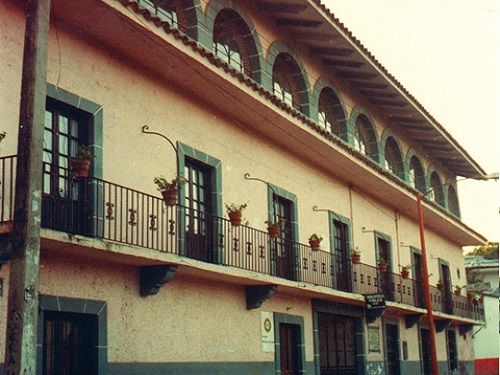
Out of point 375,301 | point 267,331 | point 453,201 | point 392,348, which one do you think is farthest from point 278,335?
point 453,201

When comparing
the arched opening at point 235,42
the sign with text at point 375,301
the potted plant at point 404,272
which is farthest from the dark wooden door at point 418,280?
the arched opening at point 235,42

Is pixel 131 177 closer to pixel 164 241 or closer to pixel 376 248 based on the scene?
pixel 164 241

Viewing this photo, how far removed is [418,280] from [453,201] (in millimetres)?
7840

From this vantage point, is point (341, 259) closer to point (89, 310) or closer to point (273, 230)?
point (273, 230)

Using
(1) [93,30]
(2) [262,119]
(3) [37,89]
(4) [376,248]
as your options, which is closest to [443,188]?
(4) [376,248]

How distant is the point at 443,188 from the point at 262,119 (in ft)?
58.0

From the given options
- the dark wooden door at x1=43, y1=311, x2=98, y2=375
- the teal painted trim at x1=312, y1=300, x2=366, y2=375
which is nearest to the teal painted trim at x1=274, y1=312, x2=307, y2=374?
the teal painted trim at x1=312, y1=300, x2=366, y2=375

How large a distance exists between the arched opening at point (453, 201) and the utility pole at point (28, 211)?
27.5m

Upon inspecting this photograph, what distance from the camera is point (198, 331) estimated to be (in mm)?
14219

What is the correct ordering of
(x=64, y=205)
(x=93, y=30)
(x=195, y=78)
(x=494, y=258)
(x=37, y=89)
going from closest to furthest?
1. (x=37, y=89)
2. (x=64, y=205)
3. (x=93, y=30)
4. (x=195, y=78)
5. (x=494, y=258)

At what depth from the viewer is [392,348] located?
946 inches

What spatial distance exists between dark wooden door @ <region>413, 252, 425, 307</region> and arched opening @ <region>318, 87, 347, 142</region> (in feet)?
21.0

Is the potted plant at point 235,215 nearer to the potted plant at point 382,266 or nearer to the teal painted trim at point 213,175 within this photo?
the teal painted trim at point 213,175

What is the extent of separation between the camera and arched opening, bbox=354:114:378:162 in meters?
24.4
